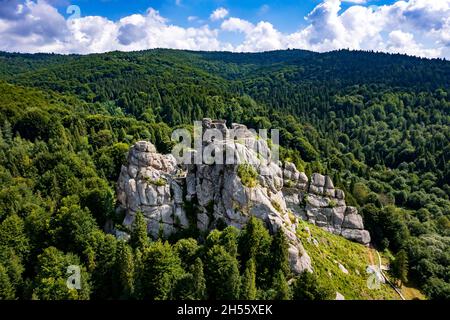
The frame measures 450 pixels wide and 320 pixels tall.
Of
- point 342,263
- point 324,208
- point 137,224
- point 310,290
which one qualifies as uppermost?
point 137,224

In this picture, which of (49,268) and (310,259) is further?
(310,259)

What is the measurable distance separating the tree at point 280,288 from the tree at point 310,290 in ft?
4.48

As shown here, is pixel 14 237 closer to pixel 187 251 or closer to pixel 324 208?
pixel 187 251

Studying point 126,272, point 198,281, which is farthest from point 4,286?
point 198,281

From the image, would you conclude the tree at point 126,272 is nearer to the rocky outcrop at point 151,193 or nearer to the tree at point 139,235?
the tree at point 139,235

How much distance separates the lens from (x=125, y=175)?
61.6m

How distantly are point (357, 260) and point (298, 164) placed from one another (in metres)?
32.5

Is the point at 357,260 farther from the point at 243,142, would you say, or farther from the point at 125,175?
the point at 125,175

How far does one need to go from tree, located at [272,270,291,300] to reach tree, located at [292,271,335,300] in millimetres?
1366

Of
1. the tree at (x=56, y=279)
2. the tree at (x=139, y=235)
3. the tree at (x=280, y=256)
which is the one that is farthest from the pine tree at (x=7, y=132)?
the tree at (x=280, y=256)

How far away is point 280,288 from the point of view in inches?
1695

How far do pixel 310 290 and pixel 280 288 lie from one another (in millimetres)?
4146

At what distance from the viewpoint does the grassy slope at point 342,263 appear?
55.2 metres
